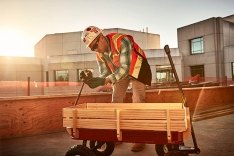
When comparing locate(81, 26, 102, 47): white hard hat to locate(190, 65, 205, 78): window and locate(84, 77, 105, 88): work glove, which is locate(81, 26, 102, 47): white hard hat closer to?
locate(84, 77, 105, 88): work glove

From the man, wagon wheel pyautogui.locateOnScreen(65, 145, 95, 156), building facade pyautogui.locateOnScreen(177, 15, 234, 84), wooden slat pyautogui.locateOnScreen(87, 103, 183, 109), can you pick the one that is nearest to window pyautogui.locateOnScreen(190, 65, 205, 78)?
building facade pyautogui.locateOnScreen(177, 15, 234, 84)

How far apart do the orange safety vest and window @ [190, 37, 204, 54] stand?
28.8 meters

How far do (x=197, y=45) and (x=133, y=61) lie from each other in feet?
97.8

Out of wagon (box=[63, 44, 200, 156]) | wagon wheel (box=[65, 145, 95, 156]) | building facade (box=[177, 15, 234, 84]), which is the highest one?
building facade (box=[177, 15, 234, 84])

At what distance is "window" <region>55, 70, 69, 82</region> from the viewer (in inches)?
1554

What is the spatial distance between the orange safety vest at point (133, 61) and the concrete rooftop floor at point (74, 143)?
1.45 metres

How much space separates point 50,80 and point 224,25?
2528 centimetres

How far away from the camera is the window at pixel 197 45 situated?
1258 inches

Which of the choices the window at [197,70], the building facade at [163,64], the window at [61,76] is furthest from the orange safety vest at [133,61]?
the window at [61,76]

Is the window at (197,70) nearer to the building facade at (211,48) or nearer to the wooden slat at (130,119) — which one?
the building facade at (211,48)

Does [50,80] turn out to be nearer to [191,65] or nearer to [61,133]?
[191,65]

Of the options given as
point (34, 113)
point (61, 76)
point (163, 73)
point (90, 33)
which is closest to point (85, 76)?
point (90, 33)

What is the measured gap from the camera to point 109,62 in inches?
185

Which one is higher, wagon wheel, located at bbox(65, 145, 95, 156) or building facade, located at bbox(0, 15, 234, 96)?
building facade, located at bbox(0, 15, 234, 96)
